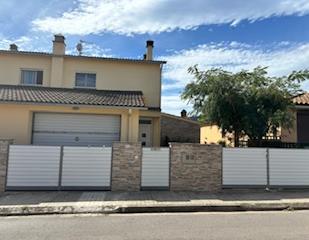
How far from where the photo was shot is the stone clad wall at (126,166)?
40.9 feet

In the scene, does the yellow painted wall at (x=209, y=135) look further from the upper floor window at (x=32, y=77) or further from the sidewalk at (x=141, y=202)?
the sidewalk at (x=141, y=202)

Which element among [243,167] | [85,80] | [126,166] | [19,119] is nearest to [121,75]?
[85,80]

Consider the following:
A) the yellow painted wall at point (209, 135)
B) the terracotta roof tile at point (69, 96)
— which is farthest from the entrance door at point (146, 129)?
the yellow painted wall at point (209, 135)

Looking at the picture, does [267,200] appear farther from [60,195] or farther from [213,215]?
[60,195]

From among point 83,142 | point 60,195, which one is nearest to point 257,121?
point 83,142

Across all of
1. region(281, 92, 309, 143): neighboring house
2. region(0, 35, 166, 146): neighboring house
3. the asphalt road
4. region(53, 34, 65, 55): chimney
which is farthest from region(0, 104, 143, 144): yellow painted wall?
region(281, 92, 309, 143): neighboring house

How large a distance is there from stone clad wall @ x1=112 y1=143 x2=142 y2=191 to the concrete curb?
2.50 metres

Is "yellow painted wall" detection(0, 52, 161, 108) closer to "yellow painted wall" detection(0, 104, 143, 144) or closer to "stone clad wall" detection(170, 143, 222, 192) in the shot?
"yellow painted wall" detection(0, 104, 143, 144)

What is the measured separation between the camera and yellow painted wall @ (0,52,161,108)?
19.8 meters

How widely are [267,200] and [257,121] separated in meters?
5.05

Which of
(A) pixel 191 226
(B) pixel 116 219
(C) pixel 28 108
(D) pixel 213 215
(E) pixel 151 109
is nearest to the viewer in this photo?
(A) pixel 191 226

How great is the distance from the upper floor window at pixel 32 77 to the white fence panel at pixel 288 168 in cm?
1349

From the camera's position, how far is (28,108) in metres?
15.3

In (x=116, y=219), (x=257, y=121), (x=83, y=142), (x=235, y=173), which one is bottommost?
(x=116, y=219)
